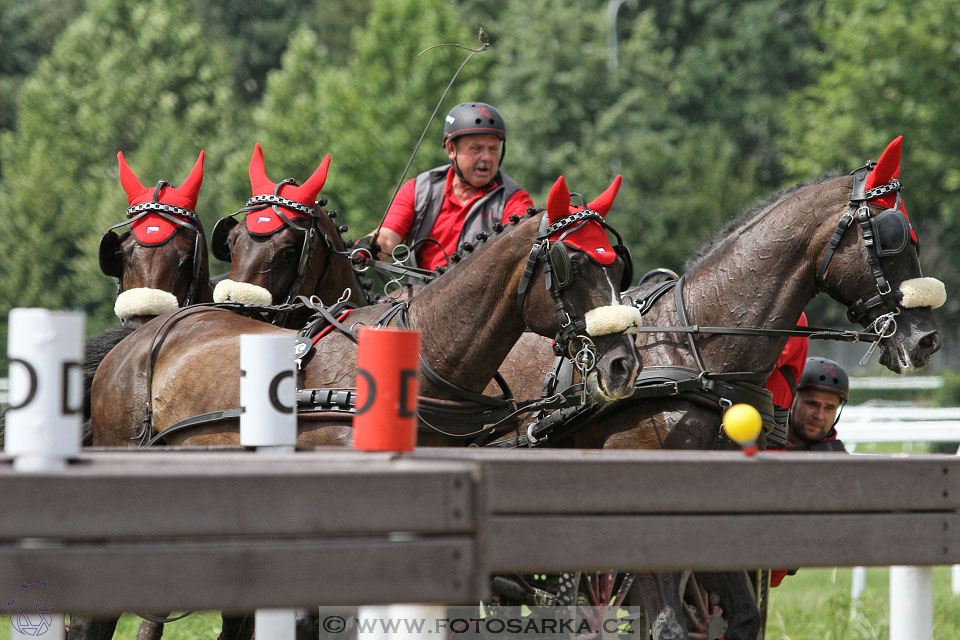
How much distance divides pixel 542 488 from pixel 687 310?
9.39ft

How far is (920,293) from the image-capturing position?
17.0ft

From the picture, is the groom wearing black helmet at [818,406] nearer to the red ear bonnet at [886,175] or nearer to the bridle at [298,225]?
the red ear bonnet at [886,175]

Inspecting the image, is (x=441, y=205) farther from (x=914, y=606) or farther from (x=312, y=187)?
(x=914, y=606)

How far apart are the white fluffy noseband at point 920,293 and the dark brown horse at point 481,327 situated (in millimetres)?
1191

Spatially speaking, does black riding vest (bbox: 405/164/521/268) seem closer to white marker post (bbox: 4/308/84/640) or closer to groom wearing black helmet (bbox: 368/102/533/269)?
groom wearing black helmet (bbox: 368/102/533/269)

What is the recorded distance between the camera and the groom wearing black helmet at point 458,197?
675 centimetres

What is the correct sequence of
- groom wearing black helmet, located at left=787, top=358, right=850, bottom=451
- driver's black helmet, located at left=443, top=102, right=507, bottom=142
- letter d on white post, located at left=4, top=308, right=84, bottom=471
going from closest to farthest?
letter d on white post, located at left=4, top=308, right=84, bottom=471
groom wearing black helmet, located at left=787, top=358, right=850, bottom=451
driver's black helmet, located at left=443, top=102, right=507, bottom=142

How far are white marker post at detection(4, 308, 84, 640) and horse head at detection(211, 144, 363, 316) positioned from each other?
3608mm

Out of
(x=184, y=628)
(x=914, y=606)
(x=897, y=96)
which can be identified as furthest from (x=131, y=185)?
(x=897, y=96)

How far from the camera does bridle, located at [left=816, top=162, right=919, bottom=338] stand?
16.9 feet

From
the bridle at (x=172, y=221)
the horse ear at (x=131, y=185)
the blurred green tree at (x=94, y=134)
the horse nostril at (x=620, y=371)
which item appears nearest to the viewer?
the horse nostril at (x=620, y=371)

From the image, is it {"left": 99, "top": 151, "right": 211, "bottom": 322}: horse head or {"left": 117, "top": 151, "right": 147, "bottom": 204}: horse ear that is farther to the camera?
{"left": 117, "top": 151, "right": 147, "bottom": 204}: horse ear

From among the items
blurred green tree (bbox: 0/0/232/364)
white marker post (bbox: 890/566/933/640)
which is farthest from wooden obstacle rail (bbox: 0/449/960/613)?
blurred green tree (bbox: 0/0/232/364)

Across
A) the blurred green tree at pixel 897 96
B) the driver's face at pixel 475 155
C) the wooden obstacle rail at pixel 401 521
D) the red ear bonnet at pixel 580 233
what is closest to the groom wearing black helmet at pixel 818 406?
the red ear bonnet at pixel 580 233
